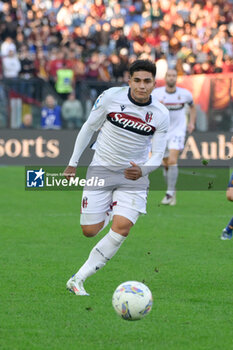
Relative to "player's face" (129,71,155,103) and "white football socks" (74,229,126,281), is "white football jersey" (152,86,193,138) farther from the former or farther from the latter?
"white football socks" (74,229,126,281)

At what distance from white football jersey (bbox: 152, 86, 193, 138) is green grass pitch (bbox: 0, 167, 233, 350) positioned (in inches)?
64.3

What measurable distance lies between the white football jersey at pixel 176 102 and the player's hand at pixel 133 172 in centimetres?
793

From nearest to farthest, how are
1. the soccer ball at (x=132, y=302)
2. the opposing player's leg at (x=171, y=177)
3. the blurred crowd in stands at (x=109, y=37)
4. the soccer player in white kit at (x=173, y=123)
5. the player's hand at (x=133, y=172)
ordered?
the soccer ball at (x=132, y=302) → the player's hand at (x=133, y=172) → the soccer player in white kit at (x=173, y=123) → the opposing player's leg at (x=171, y=177) → the blurred crowd in stands at (x=109, y=37)

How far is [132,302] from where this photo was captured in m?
5.88

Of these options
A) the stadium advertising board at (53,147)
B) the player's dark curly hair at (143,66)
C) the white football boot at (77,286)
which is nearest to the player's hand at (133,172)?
the player's dark curly hair at (143,66)

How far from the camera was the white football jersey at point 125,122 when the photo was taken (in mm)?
7125

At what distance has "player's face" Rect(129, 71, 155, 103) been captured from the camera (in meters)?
6.98

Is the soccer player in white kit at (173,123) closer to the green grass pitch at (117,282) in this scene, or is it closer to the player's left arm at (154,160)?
the green grass pitch at (117,282)

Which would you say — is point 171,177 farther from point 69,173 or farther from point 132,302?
point 132,302

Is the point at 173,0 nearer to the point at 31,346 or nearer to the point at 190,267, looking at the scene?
the point at 190,267

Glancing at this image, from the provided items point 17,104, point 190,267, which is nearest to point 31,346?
point 190,267

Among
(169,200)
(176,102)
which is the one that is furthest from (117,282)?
(176,102)

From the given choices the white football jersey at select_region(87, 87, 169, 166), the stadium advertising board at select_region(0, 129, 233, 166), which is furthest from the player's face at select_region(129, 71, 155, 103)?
the stadium advertising board at select_region(0, 129, 233, 166)

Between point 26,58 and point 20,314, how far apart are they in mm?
18061
